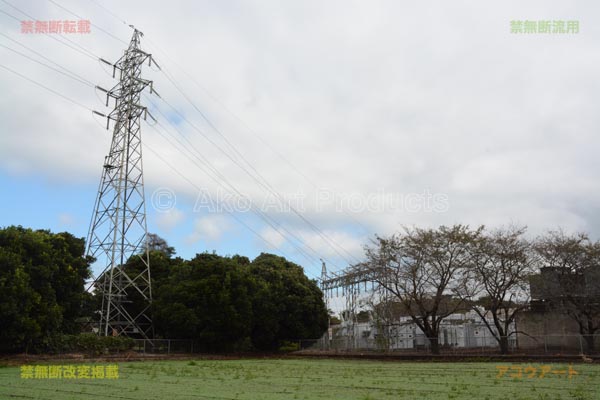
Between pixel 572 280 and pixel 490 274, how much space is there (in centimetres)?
522

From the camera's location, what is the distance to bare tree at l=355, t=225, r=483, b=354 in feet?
125

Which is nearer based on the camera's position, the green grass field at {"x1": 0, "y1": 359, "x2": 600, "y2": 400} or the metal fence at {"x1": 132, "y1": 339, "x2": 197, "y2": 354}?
the green grass field at {"x1": 0, "y1": 359, "x2": 600, "y2": 400}

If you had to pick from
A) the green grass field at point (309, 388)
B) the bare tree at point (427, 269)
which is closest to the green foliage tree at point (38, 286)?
the green grass field at point (309, 388)

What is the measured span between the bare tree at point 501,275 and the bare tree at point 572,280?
964 mm

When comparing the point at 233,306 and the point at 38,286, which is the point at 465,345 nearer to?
the point at 233,306

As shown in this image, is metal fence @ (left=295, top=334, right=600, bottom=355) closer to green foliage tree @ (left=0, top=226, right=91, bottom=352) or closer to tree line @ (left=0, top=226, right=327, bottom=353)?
tree line @ (left=0, top=226, right=327, bottom=353)

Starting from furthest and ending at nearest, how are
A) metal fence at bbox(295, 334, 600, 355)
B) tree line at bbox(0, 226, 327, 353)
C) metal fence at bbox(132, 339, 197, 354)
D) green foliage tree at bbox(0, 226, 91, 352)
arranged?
1. metal fence at bbox(132, 339, 197, 354)
2. metal fence at bbox(295, 334, 600, 355)
3. tree line at bbox(0, 226, 327, 353)
4. green foliage tree at bbox(0, 226, 91, 352)

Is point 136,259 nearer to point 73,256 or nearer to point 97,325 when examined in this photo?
point 97,325

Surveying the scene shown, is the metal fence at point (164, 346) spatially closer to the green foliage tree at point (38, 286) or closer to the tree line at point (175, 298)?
the tree line at point (175, 298)

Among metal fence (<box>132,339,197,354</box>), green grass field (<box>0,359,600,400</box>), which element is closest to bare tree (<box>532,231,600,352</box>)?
green grass field (<box>0,359,600,400</box>)

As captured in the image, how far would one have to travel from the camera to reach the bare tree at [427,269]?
1502 inches

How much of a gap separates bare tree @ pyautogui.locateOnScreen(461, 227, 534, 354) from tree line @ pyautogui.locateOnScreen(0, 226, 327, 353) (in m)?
17.6

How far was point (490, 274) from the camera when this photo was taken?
121 ft

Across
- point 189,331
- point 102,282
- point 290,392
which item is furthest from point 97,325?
point 290,392
